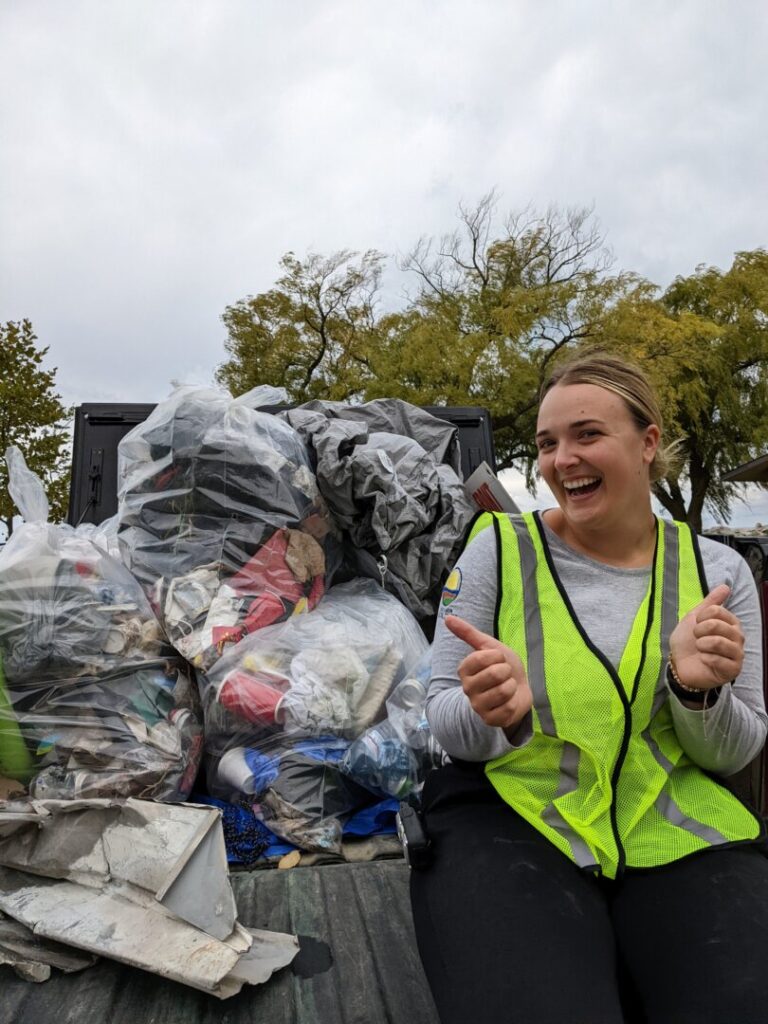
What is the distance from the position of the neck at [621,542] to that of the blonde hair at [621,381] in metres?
0.14

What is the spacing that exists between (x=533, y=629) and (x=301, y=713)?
1143 millimetres

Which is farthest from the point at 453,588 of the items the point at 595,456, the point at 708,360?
the point at 708,360

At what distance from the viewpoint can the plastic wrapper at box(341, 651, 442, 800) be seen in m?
2.22

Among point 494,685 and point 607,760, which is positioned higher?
point 494,685

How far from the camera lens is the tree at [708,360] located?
17.3 m

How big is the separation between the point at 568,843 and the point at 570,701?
215 millimetres

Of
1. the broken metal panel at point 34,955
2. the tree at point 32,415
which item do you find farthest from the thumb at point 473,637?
the tree at point 32,415

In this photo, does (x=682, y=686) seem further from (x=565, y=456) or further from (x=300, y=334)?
(x=300, y=334)

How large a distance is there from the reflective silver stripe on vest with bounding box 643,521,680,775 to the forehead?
0.24m

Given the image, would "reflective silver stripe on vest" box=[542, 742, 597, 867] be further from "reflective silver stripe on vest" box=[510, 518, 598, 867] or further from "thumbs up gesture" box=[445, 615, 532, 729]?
"thumbs up gesture" box=[445, 615, 532, 729]

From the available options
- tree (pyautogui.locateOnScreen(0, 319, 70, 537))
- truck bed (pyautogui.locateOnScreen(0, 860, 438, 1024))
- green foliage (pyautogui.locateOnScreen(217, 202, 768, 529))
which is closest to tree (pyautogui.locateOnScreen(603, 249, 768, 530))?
green foliage (pyautogui.locateOnScreen(217, 202, 768, 529))

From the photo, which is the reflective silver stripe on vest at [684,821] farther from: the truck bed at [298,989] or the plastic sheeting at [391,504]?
the plastic sheeting at [391,504]

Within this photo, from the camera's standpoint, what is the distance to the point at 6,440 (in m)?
12.1

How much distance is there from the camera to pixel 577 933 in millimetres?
1108
